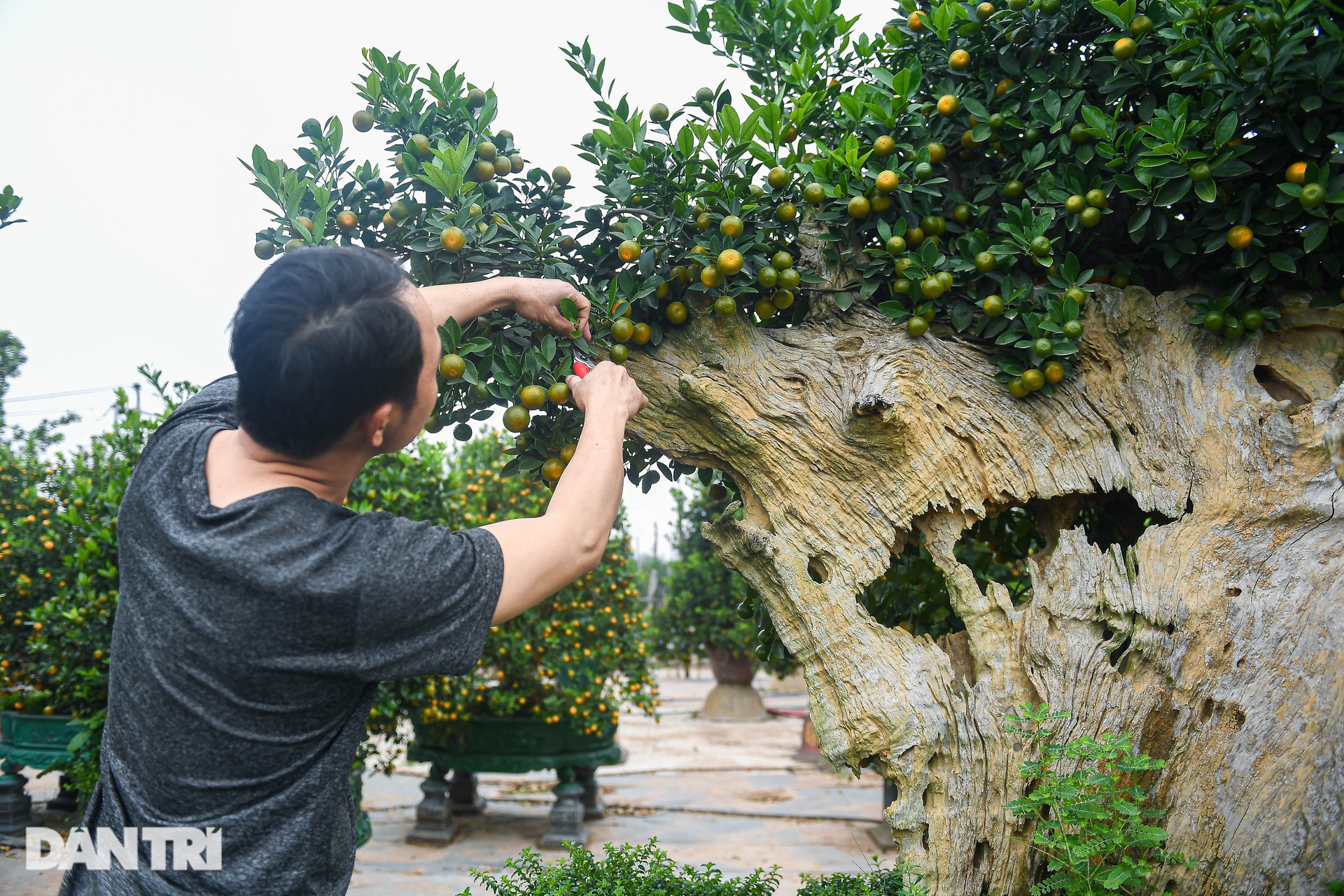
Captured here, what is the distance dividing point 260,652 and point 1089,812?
6.06ft

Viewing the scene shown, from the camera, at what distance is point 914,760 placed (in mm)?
2393

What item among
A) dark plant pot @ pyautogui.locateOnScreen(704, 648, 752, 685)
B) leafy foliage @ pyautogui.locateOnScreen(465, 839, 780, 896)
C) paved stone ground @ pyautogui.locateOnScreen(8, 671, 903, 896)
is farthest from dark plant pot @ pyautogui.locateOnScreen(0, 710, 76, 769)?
dark plant pot @ pyautogui.locateOnScreen(704, 648, 752, 685)

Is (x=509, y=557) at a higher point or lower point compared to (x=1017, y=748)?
higher

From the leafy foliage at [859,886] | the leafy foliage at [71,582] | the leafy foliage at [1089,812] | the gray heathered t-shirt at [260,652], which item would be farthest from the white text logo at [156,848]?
the leafy foliage at [71,582]

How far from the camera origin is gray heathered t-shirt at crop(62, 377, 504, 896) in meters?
1.35

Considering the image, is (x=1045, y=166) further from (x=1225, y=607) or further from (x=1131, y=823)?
(x=1131, y=823)

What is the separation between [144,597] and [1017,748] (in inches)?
81.3

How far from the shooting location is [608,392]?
1948mm

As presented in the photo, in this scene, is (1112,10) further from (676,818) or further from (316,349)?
(676,818)

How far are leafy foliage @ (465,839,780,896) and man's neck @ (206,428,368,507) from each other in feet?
6.66

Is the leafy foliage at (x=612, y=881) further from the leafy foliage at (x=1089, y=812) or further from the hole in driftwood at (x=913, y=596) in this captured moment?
the leafy foliage at (x=1089, y=812)

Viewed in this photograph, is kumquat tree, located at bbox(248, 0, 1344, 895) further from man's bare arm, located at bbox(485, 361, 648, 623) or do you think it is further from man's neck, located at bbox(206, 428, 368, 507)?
man's neck, located at bbox(206, 428, 368, 507)

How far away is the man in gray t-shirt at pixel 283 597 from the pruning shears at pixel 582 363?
2.55 feet

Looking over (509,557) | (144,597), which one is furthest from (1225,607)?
(144,597)
